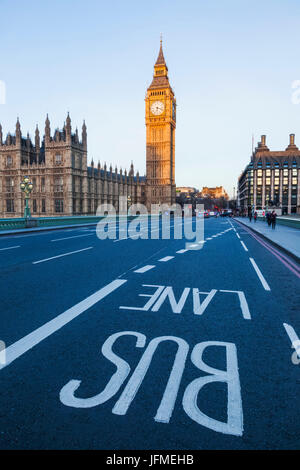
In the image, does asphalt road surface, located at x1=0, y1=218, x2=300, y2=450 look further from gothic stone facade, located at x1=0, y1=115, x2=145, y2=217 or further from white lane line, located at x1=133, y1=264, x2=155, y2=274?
gothic stone facade, located at x1=0, y1=115, x2=145, y2=217

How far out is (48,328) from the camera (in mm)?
4355

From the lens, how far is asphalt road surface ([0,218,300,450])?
234 cm

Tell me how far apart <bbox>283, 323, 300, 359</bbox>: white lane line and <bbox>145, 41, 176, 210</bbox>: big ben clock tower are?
10140 cm

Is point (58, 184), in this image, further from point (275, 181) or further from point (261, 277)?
point (275, 181)

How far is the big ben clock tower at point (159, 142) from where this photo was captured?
106625 millimetres

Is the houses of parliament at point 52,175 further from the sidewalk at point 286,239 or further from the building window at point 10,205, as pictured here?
the sidewalk at point 286,239

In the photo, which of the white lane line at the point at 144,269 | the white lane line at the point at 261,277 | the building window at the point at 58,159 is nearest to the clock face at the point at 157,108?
the building window at the point at 58,159

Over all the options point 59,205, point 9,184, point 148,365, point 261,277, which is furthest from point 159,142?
point 148,365

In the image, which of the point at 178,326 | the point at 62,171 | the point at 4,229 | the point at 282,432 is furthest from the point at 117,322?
the point at 62,171

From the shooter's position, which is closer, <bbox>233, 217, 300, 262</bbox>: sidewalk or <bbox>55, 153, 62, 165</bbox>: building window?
<bbox>233, 217, 300, 262</bbox>: sidewalk

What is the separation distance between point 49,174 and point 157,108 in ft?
197

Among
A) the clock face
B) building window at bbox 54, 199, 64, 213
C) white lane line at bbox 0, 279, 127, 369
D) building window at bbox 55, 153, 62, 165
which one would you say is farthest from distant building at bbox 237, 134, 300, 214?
white lane line at bbox 0, 279, 127, 369

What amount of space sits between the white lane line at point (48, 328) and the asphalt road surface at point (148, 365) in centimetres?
2

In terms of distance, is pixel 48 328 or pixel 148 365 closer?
pixel 148 365
